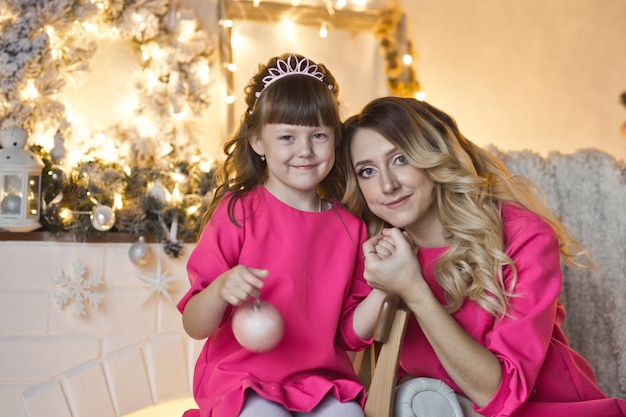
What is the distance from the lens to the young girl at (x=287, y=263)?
142 centimetres

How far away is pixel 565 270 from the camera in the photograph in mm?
2141

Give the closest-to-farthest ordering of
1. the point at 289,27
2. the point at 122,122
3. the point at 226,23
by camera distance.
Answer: the point at 122,122 → the point at 226,23 → the point at 289,27

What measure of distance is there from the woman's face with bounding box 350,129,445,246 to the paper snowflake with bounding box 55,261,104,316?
118cm

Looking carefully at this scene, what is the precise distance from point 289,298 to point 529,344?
488 mm

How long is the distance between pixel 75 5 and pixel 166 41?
0.35m

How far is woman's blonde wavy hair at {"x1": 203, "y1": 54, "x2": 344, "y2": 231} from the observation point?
1.53 m

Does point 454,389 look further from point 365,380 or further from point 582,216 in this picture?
point 582,216

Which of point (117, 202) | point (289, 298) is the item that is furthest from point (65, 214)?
point (289, 298)

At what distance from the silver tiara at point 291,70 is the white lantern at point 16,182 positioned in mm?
1065

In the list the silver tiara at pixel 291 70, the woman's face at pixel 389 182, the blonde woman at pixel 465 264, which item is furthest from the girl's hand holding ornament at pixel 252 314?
the silver tiara at pixel 291 70

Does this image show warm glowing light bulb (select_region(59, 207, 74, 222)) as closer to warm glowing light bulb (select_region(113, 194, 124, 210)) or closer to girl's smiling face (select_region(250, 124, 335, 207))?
warm glowing light bulb (select_region(113, 194, 124, 210))

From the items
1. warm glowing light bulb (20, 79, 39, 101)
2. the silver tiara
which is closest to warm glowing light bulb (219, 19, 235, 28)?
warm glowing light bulb (20, 79, 39, 101)

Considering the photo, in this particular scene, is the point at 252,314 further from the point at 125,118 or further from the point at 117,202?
the point at 125,118

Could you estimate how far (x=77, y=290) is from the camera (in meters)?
2.35
